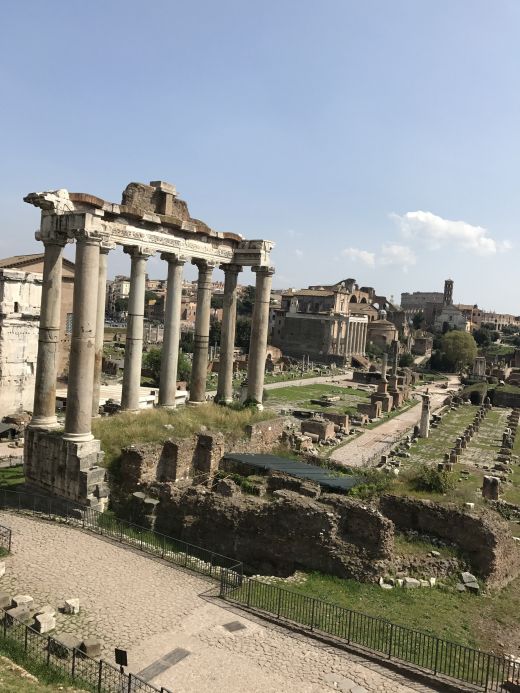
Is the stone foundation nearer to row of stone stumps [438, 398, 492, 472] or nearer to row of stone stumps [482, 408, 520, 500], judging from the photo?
row of stone stumps [438, 398, 492, 472]

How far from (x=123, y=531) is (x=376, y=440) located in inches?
1155

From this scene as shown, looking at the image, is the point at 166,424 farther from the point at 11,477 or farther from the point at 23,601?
the point at 23,601

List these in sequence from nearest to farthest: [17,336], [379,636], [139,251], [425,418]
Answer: [379,636] < [139,251] < [17,336] < [425,418]

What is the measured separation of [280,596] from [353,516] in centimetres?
280

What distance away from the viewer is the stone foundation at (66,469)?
15562 millimetres

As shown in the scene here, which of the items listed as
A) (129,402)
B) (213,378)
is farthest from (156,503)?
(213,378)

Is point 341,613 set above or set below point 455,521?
below

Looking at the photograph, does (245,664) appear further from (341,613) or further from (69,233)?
(69,233)

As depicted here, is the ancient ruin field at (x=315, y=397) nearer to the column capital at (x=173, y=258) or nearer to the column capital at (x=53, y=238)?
the column capital at (x=173, y=258)

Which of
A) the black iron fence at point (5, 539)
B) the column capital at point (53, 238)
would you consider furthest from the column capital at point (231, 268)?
the black iron fence at point (5, 539)

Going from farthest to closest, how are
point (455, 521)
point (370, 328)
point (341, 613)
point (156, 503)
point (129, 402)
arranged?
point (370, 328), point (129, 402), point (156, 503), point (455, 521), point (341, 613)

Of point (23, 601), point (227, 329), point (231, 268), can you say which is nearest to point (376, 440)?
point (227, 329)

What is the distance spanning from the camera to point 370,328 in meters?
126

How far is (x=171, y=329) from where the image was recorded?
21406 mm
